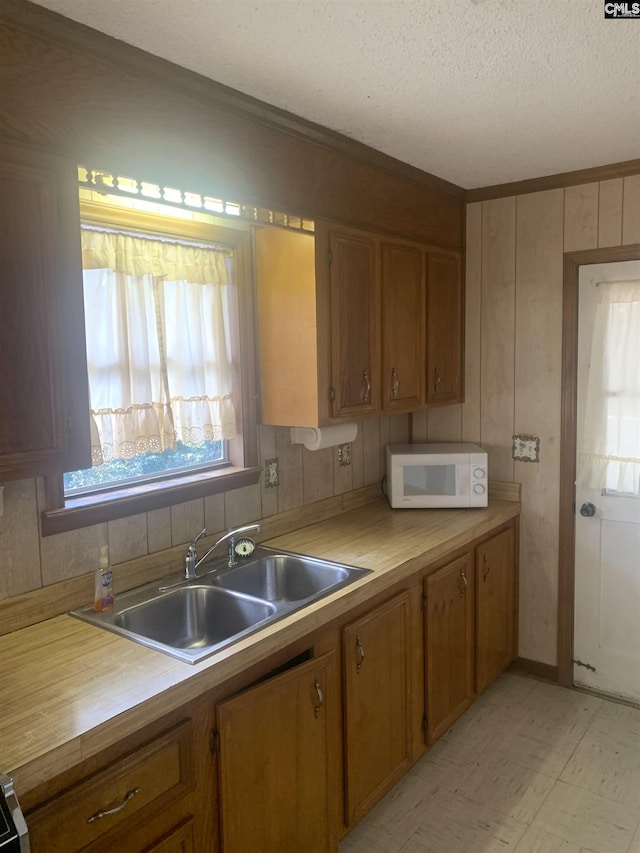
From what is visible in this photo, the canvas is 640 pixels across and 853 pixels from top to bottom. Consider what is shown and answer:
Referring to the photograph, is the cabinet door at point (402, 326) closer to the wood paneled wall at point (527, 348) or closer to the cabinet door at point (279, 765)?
the wood paneled wall at point (527, 348)

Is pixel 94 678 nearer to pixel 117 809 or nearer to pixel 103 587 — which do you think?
pixel 117 809

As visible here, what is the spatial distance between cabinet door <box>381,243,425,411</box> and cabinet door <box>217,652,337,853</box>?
1240 millimetres

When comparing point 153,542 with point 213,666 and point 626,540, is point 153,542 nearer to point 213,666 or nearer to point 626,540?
point 213,666

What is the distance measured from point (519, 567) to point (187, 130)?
100 inches

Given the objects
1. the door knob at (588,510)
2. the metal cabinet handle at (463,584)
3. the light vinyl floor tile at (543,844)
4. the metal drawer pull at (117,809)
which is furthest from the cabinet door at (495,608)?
the metal drawer pull at (117,809)

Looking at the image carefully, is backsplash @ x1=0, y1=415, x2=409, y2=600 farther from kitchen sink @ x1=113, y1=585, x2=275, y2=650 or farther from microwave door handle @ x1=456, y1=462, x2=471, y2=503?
microwave door handle @ x1=456, y1=462, x2=471, y2=503

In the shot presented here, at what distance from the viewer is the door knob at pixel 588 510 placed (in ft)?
10.1

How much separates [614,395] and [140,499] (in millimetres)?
2134

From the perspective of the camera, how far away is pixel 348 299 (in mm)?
2525

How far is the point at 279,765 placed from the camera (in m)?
1.83

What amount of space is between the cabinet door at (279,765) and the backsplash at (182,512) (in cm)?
66

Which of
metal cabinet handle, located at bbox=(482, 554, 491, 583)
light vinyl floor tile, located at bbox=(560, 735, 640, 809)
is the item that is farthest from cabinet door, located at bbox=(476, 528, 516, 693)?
light vinyl floor tile, located at bbox=(560, 735, 640, 809)

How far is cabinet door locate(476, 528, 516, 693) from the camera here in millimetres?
2957

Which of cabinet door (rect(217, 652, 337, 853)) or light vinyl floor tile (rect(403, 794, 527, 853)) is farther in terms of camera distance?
light vinyl floor tile (rect(403, 794, 527, 853))
